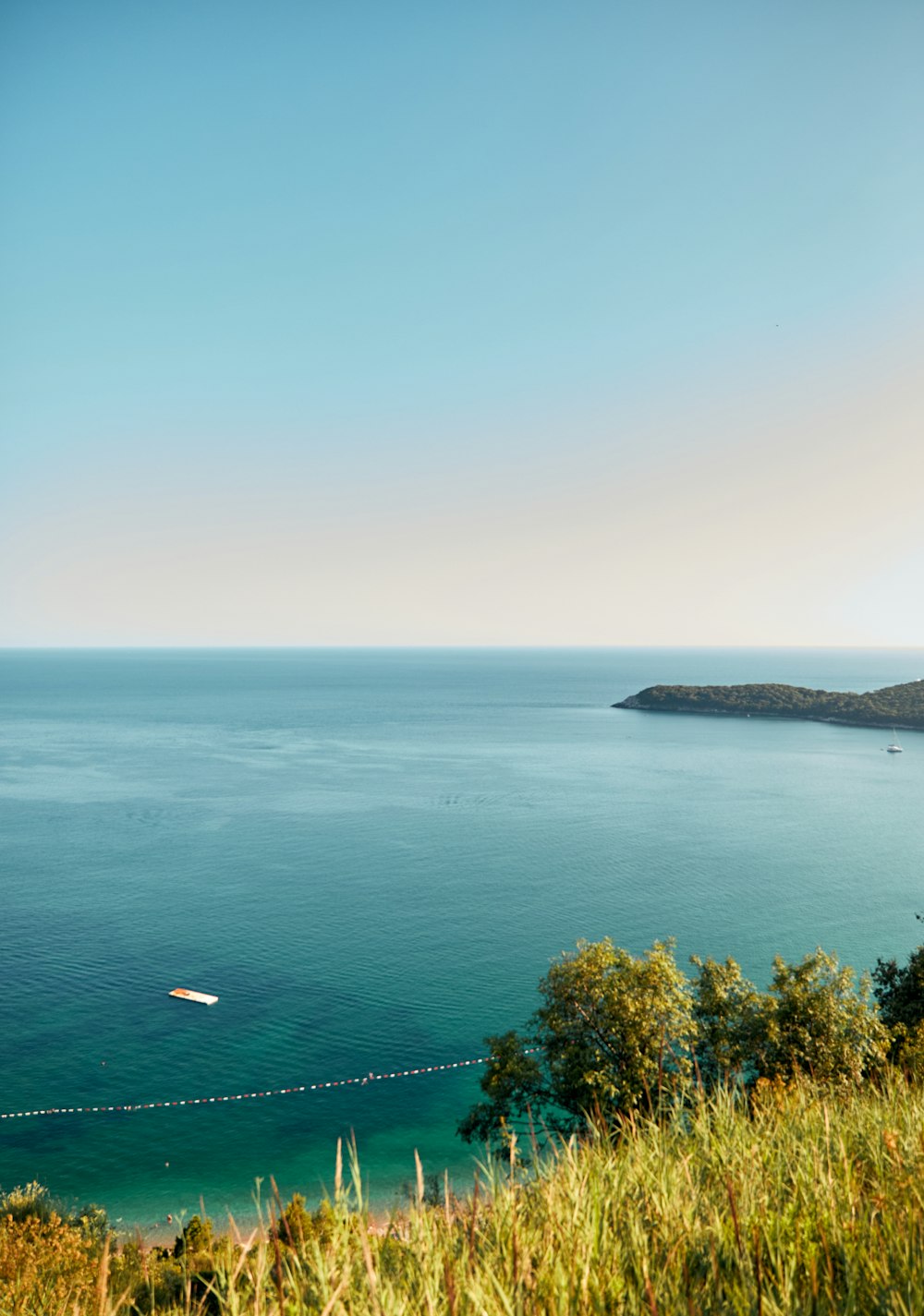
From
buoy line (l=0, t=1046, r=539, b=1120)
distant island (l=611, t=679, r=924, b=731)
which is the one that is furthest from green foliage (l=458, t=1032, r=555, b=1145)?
distant island (l=611, t=679, r=924, b=731)

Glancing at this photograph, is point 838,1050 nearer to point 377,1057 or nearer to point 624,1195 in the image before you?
point 624,1195

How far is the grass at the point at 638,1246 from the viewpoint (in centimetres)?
415

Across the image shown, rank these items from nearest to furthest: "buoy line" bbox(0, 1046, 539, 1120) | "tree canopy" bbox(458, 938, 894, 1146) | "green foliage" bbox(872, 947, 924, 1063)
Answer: "tree canopy" bbox(458, 938, 894, 1146), "green foliage" bbox(872, 947, 924, 1063), "buoy line" bbox(0, 1046, 539, 1120)

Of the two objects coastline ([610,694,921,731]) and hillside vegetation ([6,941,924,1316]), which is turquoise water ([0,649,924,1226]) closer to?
hillside vegetation ([6,941,924,1316])

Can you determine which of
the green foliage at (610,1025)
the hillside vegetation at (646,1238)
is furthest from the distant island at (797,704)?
the hillside vegetation at (646,1238)

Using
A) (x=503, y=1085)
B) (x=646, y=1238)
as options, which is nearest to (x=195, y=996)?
(x=503, y=1085)

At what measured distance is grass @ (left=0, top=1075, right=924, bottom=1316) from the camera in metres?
4.15

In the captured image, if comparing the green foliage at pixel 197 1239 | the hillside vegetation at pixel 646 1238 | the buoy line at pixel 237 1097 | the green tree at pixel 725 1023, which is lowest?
the buoy line at pixel 237 1097

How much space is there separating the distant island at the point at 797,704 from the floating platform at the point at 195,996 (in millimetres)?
137341

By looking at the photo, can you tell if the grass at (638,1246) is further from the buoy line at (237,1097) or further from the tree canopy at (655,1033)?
the buoy line at (237,1097)

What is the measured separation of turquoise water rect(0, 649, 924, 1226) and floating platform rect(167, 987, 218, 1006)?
0.77 metres

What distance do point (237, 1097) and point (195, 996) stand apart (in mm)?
7965

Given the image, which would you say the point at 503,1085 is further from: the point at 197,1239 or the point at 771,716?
the point at 771,716

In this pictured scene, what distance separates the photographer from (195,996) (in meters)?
37.2
